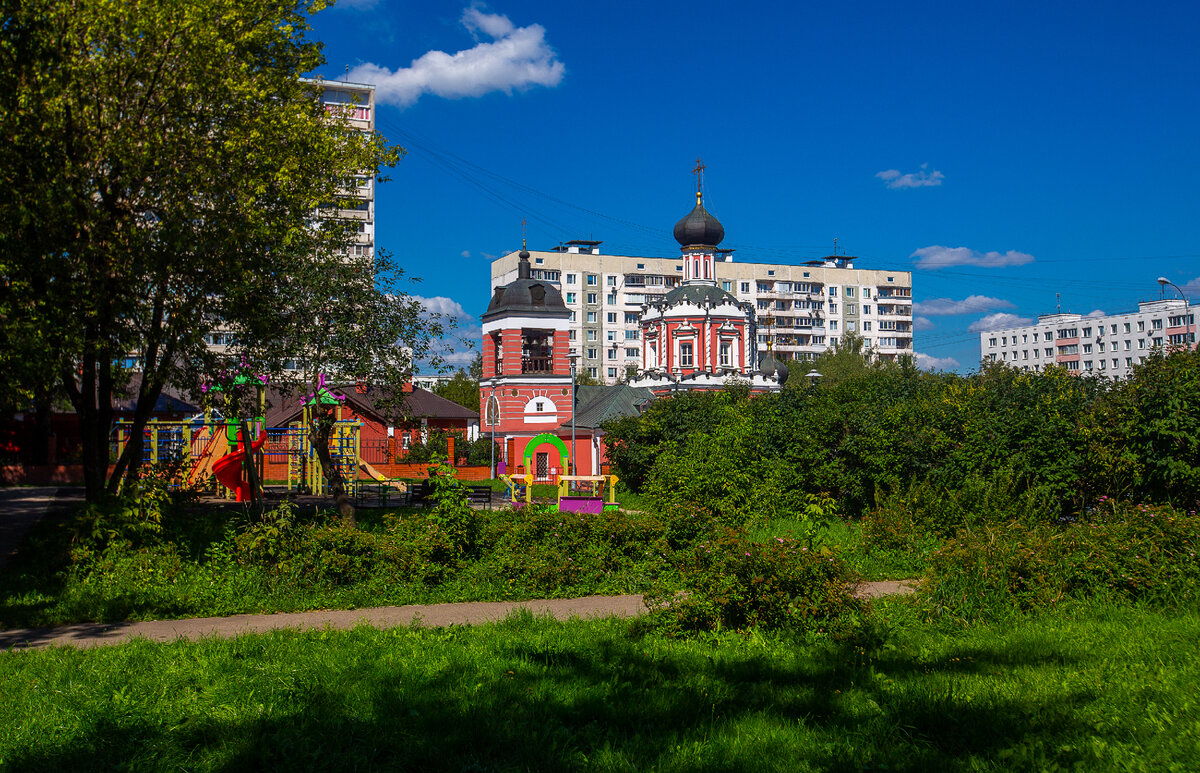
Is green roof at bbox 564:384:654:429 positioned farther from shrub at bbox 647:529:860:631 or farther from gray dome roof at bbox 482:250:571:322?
shrub at bbox 647:529:860:631

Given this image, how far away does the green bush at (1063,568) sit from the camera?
357 inches

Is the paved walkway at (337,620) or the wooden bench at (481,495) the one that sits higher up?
the wooden bench at (481,495)

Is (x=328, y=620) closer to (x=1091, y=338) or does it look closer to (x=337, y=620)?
(x=337, y=620)

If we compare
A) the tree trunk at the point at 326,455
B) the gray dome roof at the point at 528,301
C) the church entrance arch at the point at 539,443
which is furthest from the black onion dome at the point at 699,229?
the tree trunk at the point at 326,455

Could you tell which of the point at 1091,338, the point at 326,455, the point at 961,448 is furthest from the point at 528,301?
the point at 1091,338

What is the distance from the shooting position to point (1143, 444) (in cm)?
1397

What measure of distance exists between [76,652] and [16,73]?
832 centimetres

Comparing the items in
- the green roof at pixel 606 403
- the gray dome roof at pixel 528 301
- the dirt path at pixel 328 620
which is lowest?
the dirt path at pixel 328 620

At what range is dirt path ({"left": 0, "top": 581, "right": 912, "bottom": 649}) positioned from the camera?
825cm

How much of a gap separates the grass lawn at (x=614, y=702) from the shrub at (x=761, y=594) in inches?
13.1

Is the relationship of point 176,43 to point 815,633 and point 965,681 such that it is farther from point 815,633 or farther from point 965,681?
point 965,681

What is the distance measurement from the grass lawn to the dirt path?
627 millimetres

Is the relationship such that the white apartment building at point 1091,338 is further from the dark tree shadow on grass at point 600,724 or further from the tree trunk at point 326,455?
the dark tree shadow on grass at point 600,724

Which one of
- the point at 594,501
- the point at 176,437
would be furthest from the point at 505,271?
the point at 594,501
